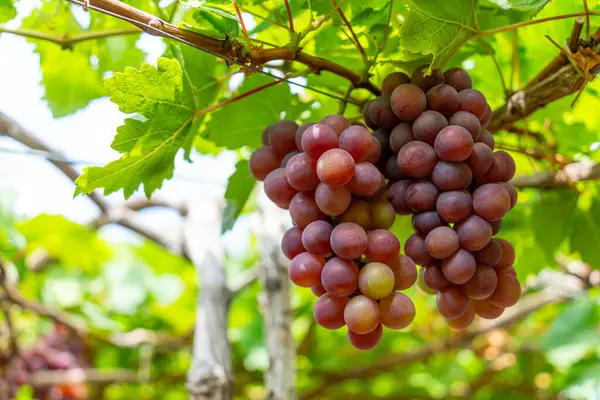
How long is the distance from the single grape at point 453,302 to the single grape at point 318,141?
8.6 inches

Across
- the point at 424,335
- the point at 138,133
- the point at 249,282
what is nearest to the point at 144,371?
the point at 249,282

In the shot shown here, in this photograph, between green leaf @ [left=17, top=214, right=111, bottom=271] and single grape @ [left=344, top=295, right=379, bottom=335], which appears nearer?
single grape @ [left=344, top=295, right=379, bottom=335]

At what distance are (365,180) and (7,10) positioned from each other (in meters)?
0.64

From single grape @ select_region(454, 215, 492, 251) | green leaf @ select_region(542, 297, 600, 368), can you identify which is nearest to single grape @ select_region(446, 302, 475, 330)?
single grape @ select_region(454, 215, 492, 251)

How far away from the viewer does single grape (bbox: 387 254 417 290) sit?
25.8 inches

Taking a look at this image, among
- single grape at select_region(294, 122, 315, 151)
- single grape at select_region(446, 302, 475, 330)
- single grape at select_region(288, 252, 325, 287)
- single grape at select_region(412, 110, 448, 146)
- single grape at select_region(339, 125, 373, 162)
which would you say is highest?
single grape at select_region(294, 122, 315, 151)

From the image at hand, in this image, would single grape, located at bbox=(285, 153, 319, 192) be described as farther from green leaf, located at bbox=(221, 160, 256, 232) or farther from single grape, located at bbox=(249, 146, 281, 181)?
green leaf, located at bbox=(221, 160, 256, 232)

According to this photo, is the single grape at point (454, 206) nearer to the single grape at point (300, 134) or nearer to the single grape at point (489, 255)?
the single grape at point (489, 255)

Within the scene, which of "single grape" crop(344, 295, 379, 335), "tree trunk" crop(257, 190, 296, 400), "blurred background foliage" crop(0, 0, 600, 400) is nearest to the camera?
"single grape" crop(344, 295, 379, 335)

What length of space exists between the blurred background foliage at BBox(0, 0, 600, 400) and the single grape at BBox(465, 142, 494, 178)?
0.13 meters

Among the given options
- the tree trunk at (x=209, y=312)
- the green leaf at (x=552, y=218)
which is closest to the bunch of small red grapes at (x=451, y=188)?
the green leaf at (x=552, y=218)

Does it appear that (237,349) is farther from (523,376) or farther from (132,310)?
(523,376)

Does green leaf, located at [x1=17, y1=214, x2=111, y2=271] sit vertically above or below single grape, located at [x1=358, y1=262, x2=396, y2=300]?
above

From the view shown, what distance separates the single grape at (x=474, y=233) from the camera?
2.13 feet
